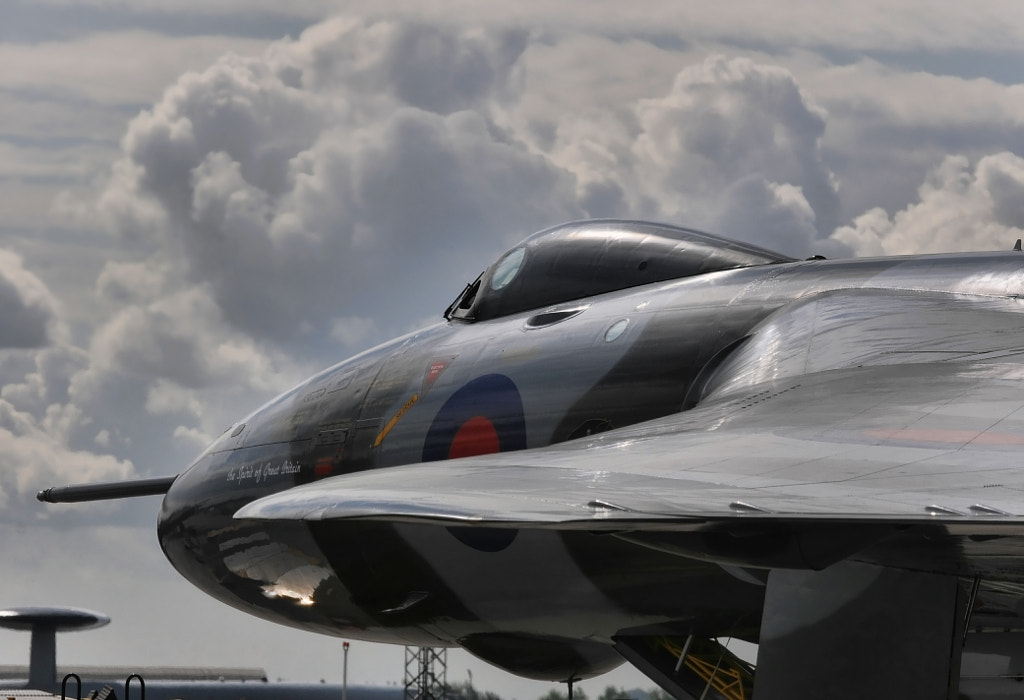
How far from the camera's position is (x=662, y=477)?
5629mm

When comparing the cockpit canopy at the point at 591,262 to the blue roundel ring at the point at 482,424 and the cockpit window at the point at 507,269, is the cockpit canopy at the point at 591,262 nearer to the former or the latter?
the cockpit window at the point at 507,269

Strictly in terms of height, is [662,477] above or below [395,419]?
below

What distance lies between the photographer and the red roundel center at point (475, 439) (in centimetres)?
1089

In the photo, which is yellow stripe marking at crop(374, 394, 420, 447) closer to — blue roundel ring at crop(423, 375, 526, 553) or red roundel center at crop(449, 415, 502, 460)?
blue roundel ring at crop(423, 375, 526, 553)

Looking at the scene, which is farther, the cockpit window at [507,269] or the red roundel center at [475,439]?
the cockpit window at [507,269]

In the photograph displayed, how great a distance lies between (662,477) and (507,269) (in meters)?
8.07

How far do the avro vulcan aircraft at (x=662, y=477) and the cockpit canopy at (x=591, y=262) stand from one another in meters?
0.03

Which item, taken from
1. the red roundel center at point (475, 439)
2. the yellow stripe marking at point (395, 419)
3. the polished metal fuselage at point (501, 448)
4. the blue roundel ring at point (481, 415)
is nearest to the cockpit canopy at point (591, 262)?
the polished metal fuselage at point (501, 448)

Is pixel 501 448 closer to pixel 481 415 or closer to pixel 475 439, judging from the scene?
pixel 475 439

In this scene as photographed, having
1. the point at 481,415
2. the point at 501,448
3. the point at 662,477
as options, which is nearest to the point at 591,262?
the point at 481,415

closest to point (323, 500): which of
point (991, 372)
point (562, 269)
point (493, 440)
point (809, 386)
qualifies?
point (809, 386)

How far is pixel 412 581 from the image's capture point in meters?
11.1

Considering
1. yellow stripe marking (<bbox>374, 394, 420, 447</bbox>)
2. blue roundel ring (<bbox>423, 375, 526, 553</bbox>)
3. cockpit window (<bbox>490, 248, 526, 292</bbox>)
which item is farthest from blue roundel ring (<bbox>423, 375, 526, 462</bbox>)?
cockpit window (<bbox>490, 248, 526, 292</bbox>)

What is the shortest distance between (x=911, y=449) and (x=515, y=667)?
6844mm
